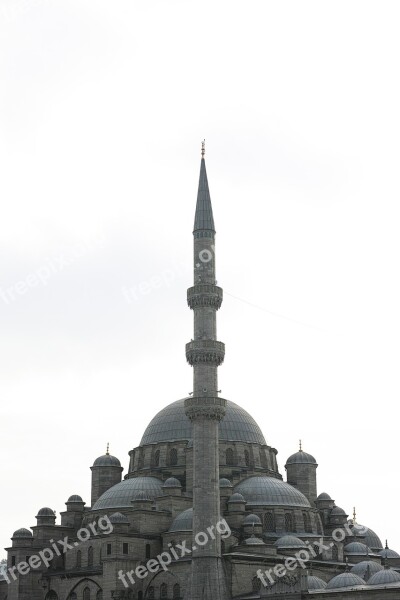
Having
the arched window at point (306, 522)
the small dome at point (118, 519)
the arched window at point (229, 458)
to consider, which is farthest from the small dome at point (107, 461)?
the arched window at point (306, 522)

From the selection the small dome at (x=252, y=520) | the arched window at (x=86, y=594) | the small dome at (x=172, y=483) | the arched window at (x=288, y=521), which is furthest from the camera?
the arched window at (x=288, y=521)

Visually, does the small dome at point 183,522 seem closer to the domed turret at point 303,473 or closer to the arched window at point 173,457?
the arched window at point 173,457

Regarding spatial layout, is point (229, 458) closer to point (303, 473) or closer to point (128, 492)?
→ point (303, 473)

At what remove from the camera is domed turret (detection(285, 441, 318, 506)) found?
63.1 meters

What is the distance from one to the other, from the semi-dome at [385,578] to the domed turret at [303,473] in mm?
17835

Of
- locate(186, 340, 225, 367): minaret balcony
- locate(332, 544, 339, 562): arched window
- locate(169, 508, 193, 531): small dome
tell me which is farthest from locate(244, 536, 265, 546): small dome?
locate(186, 340, 225, 367): minaret balcony

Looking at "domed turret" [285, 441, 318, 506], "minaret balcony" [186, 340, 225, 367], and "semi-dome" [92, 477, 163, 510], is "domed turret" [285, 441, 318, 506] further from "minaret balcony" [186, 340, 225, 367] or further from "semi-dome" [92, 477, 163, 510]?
"minaret balcony" [186, 340, 225, 367]

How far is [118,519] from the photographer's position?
174 ft

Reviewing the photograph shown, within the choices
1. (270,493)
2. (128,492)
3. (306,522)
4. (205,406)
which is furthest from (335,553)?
(205,406)

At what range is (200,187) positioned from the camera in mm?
53062

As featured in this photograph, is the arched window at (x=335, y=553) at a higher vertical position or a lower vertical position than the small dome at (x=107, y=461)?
lower

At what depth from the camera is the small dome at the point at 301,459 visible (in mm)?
63969

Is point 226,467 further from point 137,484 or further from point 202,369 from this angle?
point 202,369

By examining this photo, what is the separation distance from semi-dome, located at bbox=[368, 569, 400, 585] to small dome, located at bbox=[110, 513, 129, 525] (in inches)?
566
